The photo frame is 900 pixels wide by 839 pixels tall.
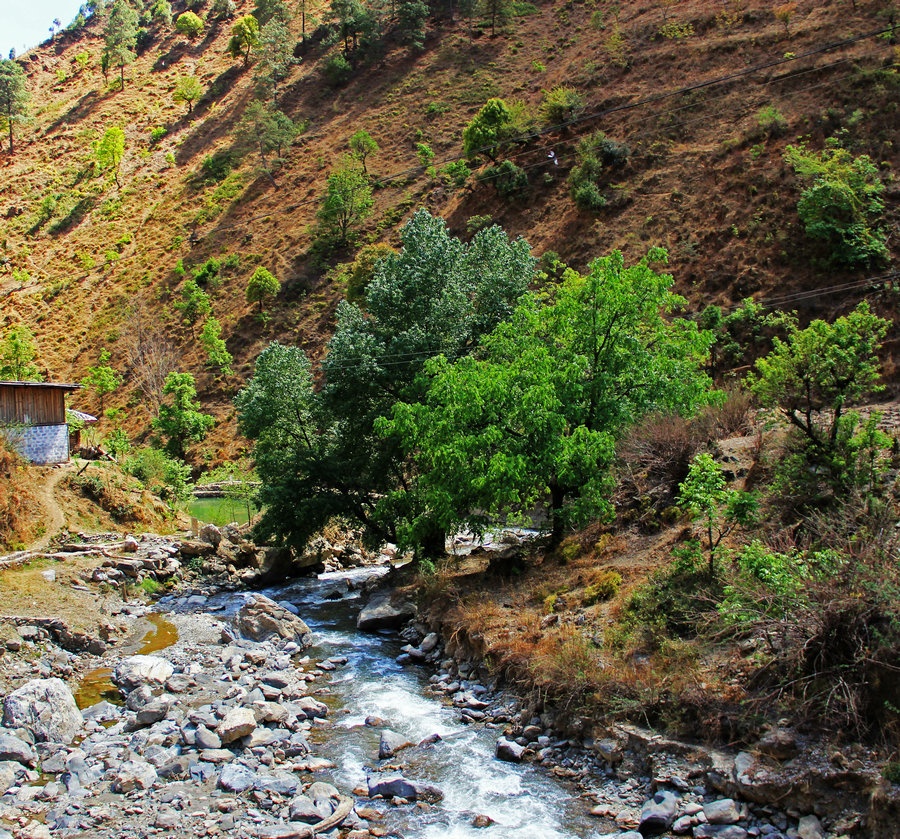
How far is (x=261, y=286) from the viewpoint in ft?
183

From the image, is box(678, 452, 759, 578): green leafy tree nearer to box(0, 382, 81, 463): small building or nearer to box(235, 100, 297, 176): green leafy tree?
box(0, 382, 81, 463): small building

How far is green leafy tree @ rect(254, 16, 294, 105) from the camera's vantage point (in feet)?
250

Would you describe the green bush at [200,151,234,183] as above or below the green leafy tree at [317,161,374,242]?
above

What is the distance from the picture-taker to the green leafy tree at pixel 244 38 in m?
87.1

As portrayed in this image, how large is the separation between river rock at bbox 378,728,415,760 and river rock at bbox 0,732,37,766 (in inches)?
198

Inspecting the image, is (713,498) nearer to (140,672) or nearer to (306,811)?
(306,811)

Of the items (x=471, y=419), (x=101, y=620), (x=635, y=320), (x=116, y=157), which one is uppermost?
(x=116, y=157)

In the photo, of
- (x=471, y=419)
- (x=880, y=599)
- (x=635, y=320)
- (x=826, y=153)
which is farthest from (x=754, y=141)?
(x=880, y=599)

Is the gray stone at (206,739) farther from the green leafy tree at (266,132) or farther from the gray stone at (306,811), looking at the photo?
the green leafy tree at (266,132)

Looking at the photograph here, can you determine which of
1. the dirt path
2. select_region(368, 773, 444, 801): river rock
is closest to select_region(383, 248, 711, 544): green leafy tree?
select_region(368, 773, 444, 801): river rock

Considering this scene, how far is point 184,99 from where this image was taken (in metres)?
85.8

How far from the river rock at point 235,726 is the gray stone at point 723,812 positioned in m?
6.75

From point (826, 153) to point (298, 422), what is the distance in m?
30.0

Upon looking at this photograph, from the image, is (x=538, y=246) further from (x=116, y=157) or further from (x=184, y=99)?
(x=184, y=99)
